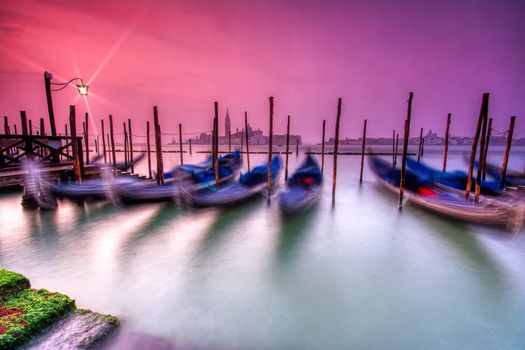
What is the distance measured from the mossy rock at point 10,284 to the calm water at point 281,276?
105 centimetres

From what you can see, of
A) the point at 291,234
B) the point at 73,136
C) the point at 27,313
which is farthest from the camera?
the point at 73,136

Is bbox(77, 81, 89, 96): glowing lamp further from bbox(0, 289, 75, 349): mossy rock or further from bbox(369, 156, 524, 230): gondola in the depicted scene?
bbox(369, 156, 524, 230): gondola

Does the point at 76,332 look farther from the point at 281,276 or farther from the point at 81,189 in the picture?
the point at 81,189

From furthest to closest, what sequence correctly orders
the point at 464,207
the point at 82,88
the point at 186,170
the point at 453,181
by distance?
the point at 186,170 → the point at 453,181 → the point at 82,88 → the point at 464,207

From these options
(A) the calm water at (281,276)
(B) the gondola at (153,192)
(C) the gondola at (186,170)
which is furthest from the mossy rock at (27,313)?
(C) the gondola at (186,170)

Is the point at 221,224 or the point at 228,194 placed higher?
the point at 228,194

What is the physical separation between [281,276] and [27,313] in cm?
355

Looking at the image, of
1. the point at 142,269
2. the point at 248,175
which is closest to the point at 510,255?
the point at 142,269

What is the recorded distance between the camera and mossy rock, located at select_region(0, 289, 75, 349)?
88.6 inches

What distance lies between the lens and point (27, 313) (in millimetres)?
2521

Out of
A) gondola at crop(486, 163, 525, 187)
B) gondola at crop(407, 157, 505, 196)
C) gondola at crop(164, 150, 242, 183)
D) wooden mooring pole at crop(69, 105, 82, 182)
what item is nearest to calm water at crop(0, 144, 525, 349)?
wooden mooring pole at crop(69, 105, 82, 182)

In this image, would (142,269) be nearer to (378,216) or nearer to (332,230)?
(332,230)

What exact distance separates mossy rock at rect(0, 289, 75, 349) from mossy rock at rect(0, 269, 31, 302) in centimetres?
5

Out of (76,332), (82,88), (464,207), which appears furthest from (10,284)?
(464,207)
